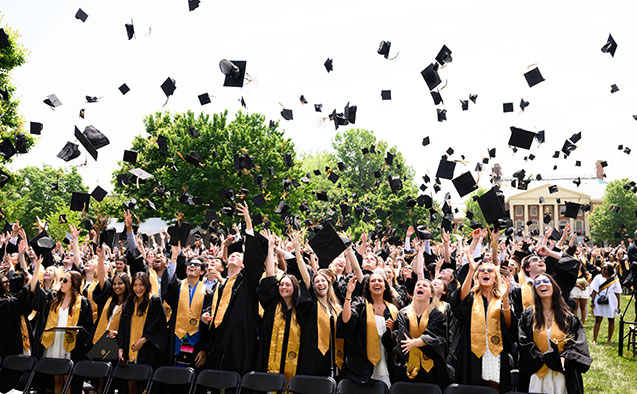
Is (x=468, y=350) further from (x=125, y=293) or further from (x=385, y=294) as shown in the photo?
(x=125, y=293)

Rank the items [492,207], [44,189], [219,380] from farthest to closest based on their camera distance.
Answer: [44,189], [492,207], [219,380]

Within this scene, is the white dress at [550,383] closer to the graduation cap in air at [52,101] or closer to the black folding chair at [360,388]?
the black folding chair at [360,388]

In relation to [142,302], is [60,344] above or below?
below

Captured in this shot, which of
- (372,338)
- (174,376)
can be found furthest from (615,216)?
(174,376)

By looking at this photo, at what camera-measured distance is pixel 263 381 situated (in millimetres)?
4973

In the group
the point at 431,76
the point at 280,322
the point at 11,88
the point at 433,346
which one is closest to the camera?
the point at 433,346

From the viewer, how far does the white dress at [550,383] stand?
4.73 m

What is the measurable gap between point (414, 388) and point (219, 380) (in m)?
1.71

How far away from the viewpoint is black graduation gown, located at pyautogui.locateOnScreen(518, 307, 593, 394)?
15.1 feet

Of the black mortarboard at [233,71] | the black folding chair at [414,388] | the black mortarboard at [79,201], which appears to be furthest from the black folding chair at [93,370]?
the black mortarboard at [79,201]

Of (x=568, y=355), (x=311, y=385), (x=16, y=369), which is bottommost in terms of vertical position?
(x=16, y=369)

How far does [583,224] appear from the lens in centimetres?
8350

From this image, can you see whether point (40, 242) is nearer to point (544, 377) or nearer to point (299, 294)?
point (299, 294)

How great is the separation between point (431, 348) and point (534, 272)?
82.2 inches
